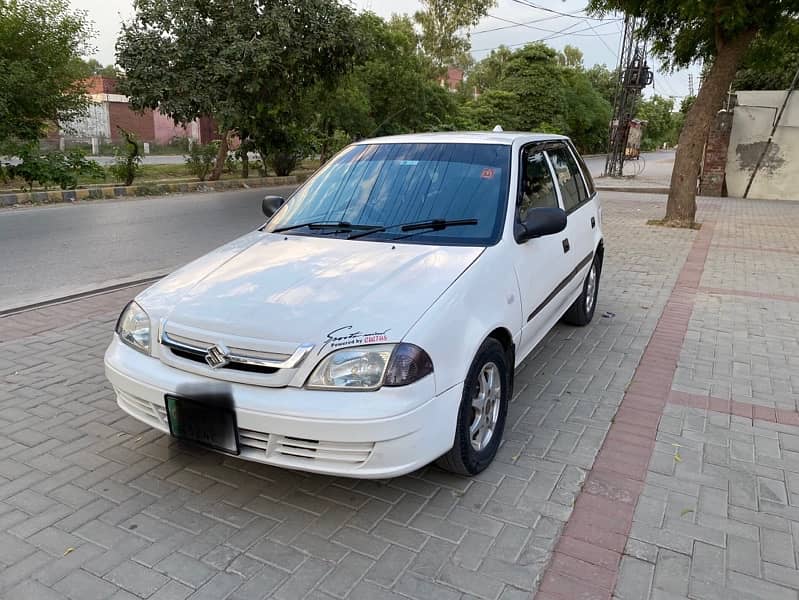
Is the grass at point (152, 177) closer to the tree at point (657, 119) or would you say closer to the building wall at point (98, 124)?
the building wall at point (98, 124)

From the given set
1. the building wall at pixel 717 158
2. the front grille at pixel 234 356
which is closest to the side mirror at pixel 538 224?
the front grille at pixel 234 356

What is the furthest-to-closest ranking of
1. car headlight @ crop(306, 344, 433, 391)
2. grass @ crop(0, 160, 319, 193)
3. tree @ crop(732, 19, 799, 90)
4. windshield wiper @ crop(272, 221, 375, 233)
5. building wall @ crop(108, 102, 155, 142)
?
building wall @ crop(108, 102, 155, 142)
grass @ crop(0, 160, 319, 193)
tree @ crop(732, 19, 799, 90)
windshield wiper @ crop(272, 221, 375, 233)
car headlight @ crop(306, 344, 433, 391)

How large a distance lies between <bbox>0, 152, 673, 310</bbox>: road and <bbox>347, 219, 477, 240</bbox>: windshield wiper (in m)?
4.23

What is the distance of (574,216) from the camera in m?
5.01

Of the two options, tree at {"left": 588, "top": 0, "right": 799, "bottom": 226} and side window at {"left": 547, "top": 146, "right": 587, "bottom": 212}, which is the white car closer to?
side window at {"left": 547, "top": 146, "right": 587, "bottom": 212}

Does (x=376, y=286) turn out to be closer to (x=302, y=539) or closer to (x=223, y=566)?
(x=302, y=539)

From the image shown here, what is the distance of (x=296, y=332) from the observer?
8.93 ft

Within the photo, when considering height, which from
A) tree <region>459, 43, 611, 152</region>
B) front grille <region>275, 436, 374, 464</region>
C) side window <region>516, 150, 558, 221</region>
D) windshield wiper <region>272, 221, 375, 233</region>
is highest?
tree <region>459, 43, 611, 152</region>

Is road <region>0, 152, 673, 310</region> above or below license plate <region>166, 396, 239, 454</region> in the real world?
below

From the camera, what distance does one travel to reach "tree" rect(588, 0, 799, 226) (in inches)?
414

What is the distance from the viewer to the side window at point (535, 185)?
13.1 ft

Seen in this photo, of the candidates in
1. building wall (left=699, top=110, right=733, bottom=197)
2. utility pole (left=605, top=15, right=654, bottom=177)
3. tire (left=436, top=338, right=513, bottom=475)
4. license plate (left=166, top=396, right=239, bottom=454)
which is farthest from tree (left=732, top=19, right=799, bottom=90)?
utility pole (left=605, top=15, right=654, bottom=177)

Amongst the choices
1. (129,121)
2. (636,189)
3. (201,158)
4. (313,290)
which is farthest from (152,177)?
(129,121)

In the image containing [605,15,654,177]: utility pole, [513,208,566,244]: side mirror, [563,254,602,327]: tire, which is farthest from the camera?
[605,15,654,177]: utility pole
